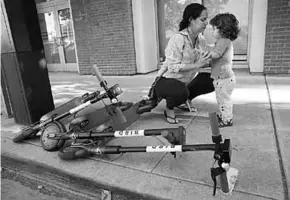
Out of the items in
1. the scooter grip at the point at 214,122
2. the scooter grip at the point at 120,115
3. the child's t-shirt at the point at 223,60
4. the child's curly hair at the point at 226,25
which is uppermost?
the child's curly hair at the point at 226,25

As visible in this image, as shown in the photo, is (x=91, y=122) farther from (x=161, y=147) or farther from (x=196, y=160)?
(x=196, y=160)

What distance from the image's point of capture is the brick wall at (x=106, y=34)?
19.9 ft

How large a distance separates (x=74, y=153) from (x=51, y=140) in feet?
1.43

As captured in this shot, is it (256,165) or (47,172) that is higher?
(256,165)

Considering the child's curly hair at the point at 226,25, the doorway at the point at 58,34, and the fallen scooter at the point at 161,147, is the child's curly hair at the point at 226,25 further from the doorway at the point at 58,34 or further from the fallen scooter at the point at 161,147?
the doorway at the point at 58,34

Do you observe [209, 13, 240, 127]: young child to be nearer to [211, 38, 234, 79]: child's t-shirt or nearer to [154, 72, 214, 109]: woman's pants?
A: [211, 38, 234, 79]: child's t-shirt

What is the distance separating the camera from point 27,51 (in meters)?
3.10

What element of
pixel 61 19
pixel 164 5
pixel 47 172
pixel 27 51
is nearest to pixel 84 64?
pixel 61 19

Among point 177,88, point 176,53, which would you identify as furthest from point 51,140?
point 176,53

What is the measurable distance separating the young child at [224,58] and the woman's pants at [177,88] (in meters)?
0.38

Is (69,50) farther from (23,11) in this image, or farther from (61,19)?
(23,11)

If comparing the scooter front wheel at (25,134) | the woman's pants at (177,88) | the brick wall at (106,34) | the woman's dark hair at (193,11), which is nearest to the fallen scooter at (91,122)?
the scooter front wheel at (25,134)

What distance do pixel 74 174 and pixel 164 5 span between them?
5512 mm

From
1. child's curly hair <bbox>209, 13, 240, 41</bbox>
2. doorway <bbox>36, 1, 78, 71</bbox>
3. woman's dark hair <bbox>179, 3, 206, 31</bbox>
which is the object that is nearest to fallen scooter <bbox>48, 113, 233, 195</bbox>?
child's curly hair <bbox>209, 13, 240, 41</bbox>
